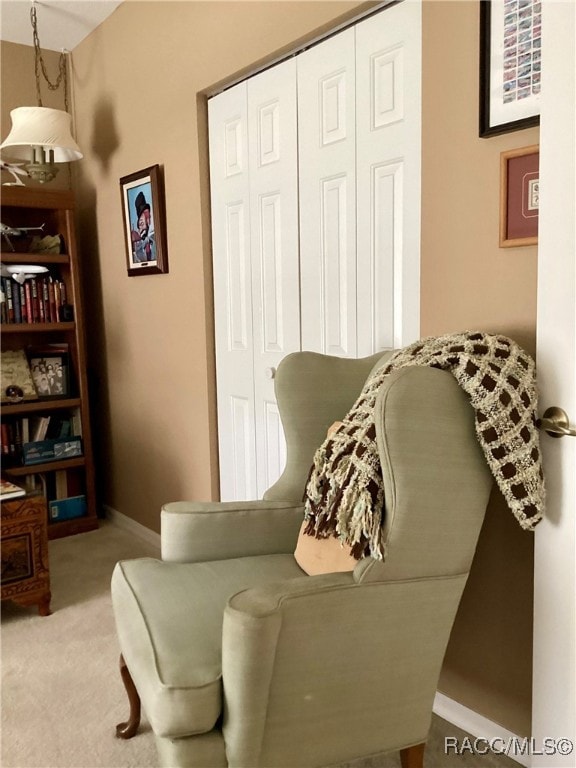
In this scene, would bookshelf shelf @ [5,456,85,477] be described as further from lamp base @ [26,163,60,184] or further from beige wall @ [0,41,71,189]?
beige wall @ [0,41,71,189]

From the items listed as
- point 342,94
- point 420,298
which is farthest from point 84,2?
point 420,298

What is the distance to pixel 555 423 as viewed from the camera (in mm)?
1420

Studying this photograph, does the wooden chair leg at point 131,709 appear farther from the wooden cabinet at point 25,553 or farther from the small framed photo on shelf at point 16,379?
the small framed photo on shelf at point 16,379

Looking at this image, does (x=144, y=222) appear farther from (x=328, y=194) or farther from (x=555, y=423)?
(x=555, y=423)

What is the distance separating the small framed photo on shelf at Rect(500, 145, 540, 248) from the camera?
1.58 metres

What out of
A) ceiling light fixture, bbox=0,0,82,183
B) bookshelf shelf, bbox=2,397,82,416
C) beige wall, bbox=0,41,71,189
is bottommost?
bookshelf shelf, bbox=2,397,82,416

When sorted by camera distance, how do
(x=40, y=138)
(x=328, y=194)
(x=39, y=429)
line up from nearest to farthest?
(x=328, y=194) → (x=40, y=138) → (x=39, y=429)

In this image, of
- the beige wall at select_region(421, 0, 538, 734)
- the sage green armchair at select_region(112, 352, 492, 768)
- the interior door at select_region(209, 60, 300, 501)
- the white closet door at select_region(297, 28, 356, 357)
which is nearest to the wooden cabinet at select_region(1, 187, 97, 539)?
the interior door at select_region(209, 60, 300, 501)

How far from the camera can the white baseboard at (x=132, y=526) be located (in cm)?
338

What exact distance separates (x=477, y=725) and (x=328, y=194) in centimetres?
167

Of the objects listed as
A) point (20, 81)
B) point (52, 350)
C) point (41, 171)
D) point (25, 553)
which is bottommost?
point (25, 553)

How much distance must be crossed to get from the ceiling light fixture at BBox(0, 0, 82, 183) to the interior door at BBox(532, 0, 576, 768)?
94.0 inches

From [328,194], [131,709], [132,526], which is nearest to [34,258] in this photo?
[132,526]

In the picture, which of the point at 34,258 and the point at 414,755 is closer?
the point at 414,755
